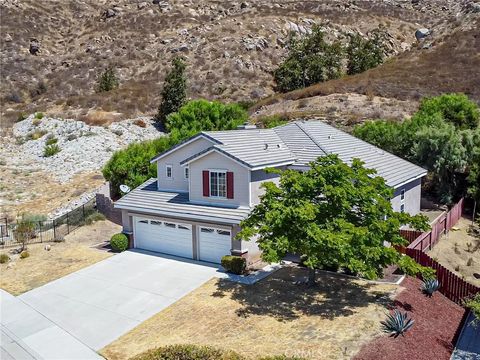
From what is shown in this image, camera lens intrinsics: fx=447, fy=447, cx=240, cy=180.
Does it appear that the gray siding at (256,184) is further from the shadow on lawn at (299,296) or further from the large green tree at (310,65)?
the large green tree at (310,65)

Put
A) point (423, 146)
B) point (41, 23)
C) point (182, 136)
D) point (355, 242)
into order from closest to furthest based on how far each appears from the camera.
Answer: point (355, 242), point (423, 146), point (182, 136), point (41, 23)

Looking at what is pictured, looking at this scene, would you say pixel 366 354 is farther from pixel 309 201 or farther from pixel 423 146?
pixel 423 146

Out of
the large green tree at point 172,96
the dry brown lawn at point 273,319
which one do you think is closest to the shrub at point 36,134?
the large green tree at point 172,96

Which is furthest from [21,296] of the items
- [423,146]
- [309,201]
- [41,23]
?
[41,23]

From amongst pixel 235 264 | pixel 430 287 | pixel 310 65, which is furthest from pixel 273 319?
pixel 310 65

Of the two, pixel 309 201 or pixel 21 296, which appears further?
pixel 21 296

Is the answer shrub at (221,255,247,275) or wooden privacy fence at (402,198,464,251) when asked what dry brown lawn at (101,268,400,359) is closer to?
shrub at (221,255,247,275)

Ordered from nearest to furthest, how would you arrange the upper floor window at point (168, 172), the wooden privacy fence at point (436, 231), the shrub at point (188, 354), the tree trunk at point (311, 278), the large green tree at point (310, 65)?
the shrub at point (188, 354)
the tree trunk at point (311, 278)
the wooden privacy fence at point (436, 231)
the upper floor window at point (168, 172)
the large green tree at point (310, 65)

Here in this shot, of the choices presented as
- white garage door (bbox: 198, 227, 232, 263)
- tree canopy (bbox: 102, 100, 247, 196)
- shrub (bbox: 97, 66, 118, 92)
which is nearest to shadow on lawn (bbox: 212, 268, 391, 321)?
white garage door (bbox: 198, 227, 232, 263)
